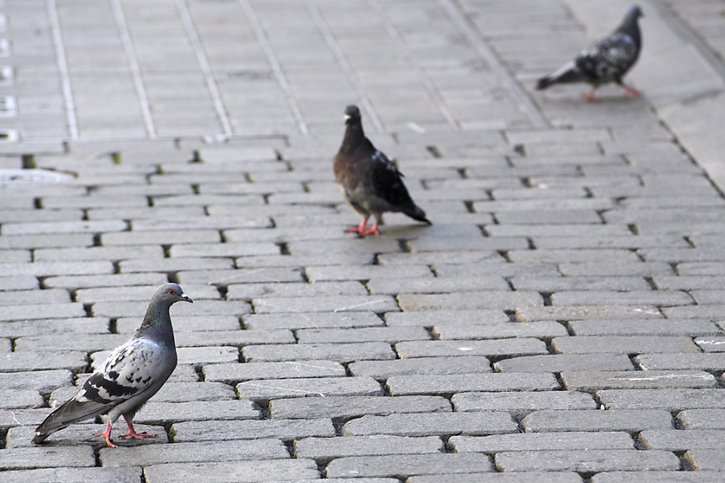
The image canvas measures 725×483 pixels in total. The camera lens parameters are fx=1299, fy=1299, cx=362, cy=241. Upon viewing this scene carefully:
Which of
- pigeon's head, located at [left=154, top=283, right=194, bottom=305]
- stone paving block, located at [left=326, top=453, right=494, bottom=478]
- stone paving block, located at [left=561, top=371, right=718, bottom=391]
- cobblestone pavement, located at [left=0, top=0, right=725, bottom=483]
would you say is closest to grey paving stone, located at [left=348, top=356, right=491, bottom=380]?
cobblestone pavement, located at [left=0, top=0, right=725, bottom=483]

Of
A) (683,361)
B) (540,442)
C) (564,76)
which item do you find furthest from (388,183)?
(564,76)

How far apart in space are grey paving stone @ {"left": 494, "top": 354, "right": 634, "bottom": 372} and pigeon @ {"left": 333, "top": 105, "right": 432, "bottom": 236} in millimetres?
1822

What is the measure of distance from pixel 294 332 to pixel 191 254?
120cm

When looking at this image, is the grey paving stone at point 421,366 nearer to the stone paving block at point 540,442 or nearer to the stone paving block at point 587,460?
the stone paving block at point 540,442

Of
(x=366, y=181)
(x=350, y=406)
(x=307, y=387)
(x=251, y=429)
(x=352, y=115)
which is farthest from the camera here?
(x=352, y=115)

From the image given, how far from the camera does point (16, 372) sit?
18.5ft

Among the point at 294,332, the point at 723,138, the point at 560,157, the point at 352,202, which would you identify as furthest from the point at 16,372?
the point at 723,138

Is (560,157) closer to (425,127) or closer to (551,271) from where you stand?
(425,127)

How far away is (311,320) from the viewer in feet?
20.7

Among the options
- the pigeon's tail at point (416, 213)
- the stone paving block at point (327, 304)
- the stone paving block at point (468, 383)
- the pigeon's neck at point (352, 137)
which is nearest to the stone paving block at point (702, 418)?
the stone paving block at point (468, 383)

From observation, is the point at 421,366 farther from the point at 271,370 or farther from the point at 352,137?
the point at 352,137

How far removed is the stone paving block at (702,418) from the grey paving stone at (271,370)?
Result: 4.79ft

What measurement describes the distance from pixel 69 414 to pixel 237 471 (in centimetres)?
66

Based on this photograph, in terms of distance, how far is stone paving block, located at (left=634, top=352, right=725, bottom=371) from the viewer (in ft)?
19.0
